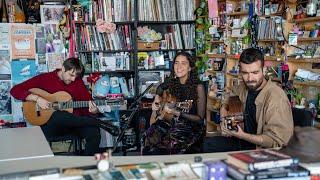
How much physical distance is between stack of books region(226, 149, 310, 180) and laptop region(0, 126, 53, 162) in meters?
1.21

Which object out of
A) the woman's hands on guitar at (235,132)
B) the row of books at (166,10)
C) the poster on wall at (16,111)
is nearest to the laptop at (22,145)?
the woman's hands on guitar at (235,132)

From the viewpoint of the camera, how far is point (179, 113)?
3.53 m

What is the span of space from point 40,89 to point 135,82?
1.43 meters

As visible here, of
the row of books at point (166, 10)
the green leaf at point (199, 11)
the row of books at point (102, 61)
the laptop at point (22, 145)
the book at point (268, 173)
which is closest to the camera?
the book at point (268, 173)

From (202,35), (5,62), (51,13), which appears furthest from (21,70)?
(202,35)

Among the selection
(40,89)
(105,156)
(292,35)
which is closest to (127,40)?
(40,89)

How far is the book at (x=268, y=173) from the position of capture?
1584 millimetres

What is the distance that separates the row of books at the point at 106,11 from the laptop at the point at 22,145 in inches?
88.7

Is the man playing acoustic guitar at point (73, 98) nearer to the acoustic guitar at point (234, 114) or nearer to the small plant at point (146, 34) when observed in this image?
the small plant at point (146, 34)

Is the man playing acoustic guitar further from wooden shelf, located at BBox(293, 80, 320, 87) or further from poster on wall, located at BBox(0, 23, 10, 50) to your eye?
wooden shelf, located at BBox(293, 80, 320, 87)

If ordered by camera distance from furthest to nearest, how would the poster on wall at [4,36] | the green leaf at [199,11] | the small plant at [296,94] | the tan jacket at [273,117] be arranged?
the green leaf at [199,11] < the poster on wall at [4,36] < the small plant at [296,94] < the tan jacket at [273,117]

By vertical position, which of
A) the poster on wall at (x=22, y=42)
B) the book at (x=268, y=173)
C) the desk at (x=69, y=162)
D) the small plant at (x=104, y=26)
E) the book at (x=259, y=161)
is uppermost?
the small plant at (x=104, y=26)

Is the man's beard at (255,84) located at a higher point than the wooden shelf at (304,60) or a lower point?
lower

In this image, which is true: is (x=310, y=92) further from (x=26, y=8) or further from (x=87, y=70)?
(x=26, y=8)
